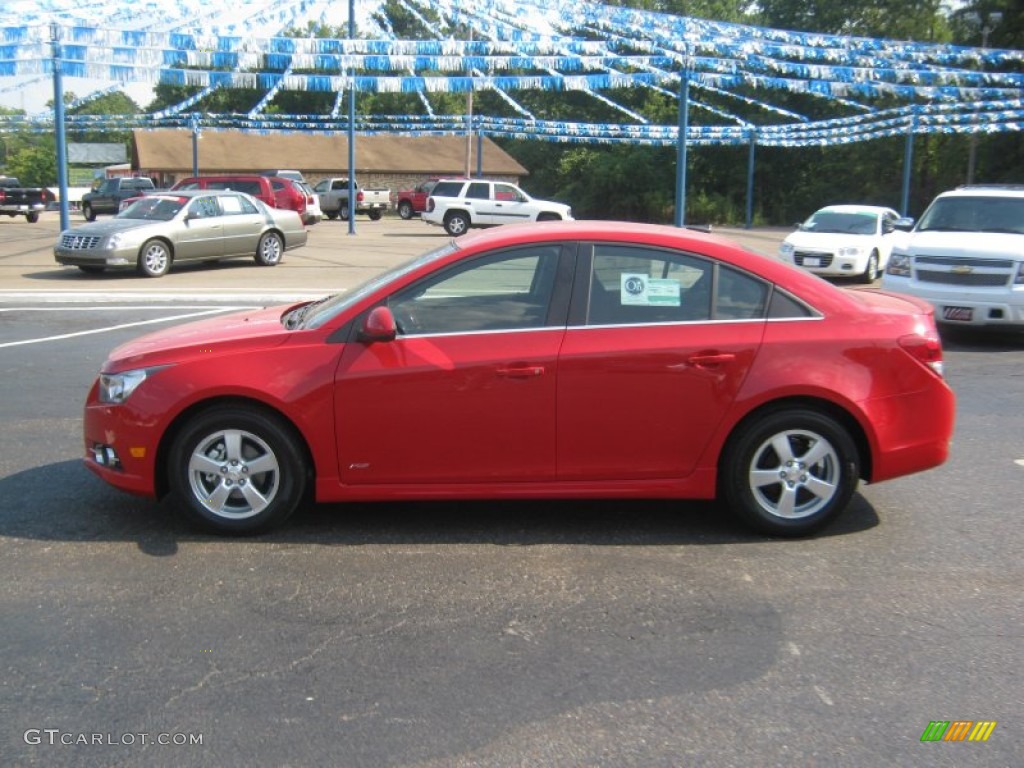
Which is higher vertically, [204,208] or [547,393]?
[204,208]

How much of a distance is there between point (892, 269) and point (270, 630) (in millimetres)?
9998

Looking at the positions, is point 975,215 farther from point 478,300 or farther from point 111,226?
point 111,226

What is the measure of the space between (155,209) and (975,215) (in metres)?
14.2

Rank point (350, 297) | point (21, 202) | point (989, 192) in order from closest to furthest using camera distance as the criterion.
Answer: point (350, 297) < point (989, 192) < point (21, 202)

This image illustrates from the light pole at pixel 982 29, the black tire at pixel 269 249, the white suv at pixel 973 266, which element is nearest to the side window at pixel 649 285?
the white suv at pixel 973 266

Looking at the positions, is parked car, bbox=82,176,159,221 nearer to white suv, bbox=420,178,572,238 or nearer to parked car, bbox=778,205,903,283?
white suv, bbox=420,178,572,238

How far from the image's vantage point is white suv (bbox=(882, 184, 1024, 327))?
10953mm

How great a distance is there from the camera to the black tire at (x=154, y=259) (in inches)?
696

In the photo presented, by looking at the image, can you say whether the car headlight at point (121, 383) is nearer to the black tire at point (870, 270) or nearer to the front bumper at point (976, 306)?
the front bumper at point (976, 306)

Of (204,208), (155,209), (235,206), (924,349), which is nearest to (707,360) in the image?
(924,349)

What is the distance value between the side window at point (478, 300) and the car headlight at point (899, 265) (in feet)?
26.3

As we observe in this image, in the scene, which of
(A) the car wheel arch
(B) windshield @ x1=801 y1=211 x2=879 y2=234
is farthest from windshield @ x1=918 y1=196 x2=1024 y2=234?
(A) the car wheel arch

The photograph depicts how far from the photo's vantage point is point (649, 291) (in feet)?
16.6

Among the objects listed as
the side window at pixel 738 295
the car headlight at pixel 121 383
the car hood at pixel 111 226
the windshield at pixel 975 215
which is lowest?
the car headlight at pixel 121 383
